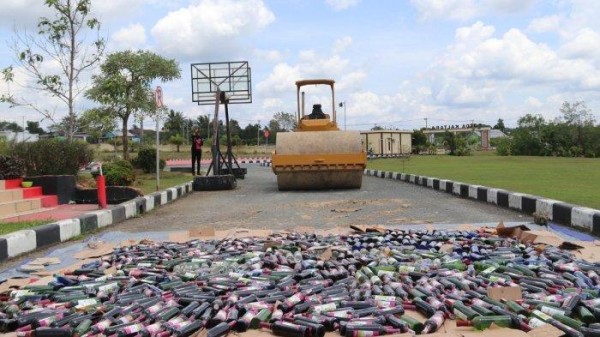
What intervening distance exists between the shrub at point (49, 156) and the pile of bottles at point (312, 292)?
7361 millimetres

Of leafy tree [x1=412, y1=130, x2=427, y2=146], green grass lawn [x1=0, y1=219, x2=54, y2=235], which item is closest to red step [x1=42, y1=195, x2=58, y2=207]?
green grass lawn [x1=0, y1=219, x2=54, y2=235]

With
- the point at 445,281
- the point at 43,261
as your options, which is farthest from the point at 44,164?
the point at 445,281

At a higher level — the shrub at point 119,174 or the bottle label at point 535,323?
the shrub at point 119,174

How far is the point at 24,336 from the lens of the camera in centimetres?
311

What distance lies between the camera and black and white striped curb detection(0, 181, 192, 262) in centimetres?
597

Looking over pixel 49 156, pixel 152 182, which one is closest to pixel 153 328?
pixel 49 156

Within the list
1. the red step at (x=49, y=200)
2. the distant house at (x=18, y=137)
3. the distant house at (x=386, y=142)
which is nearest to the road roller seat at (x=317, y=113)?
the distant house at (x=18, y=137)

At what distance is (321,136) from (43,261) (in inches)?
335

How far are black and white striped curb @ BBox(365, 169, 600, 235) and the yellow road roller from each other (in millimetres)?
2084

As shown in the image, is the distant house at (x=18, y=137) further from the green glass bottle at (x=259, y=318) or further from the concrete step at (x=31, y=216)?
the green glass bottle at (x=259, y=318)

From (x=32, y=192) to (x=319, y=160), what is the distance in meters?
5.68

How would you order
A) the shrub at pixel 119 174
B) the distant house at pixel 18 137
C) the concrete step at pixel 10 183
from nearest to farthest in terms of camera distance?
1. the concrete step at pixel 10 183
2. the distant house at pixel 18 137
3. the shrub at pixel 119 174

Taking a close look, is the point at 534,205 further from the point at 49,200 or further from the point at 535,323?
the point at 49,200

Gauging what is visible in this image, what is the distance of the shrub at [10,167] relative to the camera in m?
10.2
